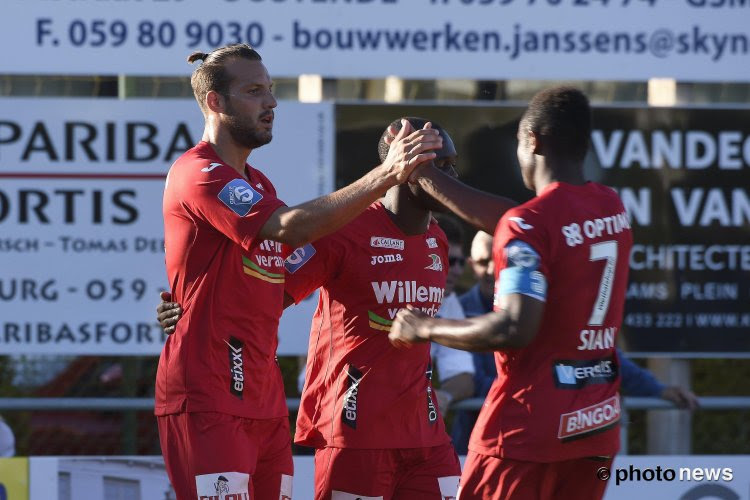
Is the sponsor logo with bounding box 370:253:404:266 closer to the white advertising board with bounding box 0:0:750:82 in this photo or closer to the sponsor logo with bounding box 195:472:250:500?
the sponsor logo with bounding box 195:472:250:500

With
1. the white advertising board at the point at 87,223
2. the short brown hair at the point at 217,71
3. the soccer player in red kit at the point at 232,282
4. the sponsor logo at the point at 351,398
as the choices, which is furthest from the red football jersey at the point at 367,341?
the white advertising board at the point at 87,223

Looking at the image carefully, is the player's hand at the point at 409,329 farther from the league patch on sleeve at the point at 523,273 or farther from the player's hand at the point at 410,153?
the player's hand at the point at 410,153

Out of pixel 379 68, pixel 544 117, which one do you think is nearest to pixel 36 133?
pixel 379 68

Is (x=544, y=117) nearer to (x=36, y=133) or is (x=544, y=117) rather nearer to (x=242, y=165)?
(x=242, y=165)

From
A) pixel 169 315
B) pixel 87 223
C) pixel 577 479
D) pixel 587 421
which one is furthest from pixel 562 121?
pixel 87 223

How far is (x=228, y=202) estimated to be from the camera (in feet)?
13.1

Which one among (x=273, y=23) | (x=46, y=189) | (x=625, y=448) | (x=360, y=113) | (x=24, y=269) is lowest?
(x=625, y=448)

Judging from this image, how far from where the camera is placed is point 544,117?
3.54 m

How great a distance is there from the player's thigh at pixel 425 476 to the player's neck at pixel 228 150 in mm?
1228

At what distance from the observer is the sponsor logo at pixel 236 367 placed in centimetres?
409

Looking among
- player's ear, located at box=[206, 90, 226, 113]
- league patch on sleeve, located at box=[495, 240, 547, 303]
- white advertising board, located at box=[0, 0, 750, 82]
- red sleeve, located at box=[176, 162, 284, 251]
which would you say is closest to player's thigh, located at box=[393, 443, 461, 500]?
red sleeve, located at box=[176, 162, 284, 251]

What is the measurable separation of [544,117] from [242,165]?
1268 mm

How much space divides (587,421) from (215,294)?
1.36 m

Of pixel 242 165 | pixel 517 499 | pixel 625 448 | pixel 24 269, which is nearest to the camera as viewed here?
pixel 517 499
